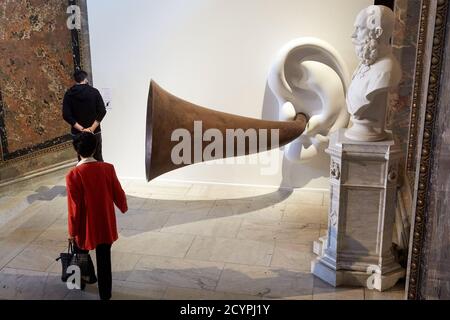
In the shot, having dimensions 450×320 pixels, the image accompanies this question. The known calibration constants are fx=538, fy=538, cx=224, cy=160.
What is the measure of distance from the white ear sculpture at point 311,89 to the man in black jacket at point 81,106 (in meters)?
1.35

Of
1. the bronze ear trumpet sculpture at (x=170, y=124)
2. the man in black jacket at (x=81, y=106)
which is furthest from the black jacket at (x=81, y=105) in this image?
the bronze ear trumpet sculpture at (x=170, y=124)

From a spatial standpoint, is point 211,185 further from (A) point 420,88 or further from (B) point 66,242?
(A) point 420,88

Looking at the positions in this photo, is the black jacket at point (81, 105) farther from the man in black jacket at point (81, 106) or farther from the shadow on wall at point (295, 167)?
the shadow on wall at point (295, 167)

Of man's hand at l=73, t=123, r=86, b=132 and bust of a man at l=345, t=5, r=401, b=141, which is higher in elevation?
bust of a man at l=345, t=5, r=401, b=141

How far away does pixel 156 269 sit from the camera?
3209 mm

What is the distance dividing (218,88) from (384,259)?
2047 mm

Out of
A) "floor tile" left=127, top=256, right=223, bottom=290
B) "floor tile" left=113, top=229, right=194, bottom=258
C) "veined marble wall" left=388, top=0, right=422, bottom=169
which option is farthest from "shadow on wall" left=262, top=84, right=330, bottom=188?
"floor tile" left=127, top=256, right=223, bottom=290

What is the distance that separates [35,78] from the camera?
4.98 metres

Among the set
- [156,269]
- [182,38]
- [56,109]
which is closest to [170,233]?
[156,269]

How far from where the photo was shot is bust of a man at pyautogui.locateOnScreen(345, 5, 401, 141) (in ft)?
8.95

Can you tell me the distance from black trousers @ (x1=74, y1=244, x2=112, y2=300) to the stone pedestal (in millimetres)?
1190

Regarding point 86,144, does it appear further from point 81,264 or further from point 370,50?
point 370,50

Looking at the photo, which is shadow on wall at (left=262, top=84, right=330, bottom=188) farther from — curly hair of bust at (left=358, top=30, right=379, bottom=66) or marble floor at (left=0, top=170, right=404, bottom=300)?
curly hair of bust at (left=358, top=30, right=379, bottom=66)

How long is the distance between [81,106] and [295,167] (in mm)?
1777
